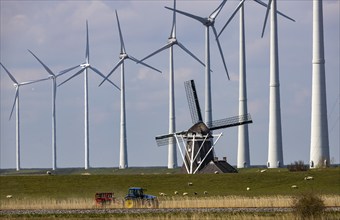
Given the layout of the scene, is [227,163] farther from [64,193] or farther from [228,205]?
[228,205]

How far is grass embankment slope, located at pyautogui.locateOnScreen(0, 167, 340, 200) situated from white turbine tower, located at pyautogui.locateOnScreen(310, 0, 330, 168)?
511 cm

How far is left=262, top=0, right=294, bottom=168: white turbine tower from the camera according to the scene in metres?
138

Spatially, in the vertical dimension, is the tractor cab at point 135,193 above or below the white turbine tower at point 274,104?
below

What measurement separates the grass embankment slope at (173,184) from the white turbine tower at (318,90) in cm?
511

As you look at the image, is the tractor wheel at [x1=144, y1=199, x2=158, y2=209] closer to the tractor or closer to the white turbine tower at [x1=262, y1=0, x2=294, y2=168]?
the tractor

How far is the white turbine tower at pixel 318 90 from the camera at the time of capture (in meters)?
124

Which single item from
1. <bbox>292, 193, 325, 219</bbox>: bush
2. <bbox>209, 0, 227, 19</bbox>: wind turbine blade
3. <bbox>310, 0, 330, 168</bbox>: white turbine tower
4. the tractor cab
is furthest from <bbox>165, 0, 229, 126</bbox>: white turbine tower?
<bbox>292, 193, 325, 219</bbox>: bush

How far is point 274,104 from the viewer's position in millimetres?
139000

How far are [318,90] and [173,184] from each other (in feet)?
70.5

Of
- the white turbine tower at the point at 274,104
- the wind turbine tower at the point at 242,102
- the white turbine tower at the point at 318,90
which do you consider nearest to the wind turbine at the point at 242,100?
the wind turbine tower at the point at 242,102

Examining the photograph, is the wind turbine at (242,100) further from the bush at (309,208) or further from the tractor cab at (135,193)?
the bush at (309,208)

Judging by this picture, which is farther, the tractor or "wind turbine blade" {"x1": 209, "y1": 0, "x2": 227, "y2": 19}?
"wind turbine blade" {"x1": 209, "y1": 0, "x2": 227, "y2": 19}

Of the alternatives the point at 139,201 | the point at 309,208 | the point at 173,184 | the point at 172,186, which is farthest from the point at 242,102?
the point at 309,208

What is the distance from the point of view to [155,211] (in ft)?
265
